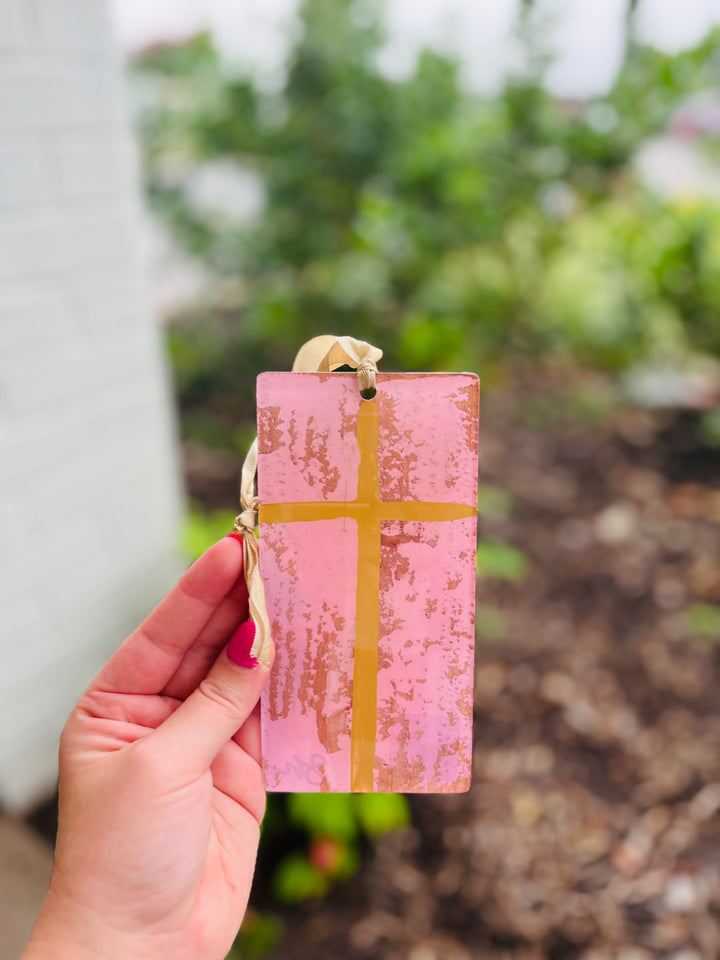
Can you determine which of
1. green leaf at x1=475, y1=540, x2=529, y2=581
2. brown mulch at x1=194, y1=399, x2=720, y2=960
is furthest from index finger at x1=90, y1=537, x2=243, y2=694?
green leaf at x1=475, y1=540, x2=529, y2=581

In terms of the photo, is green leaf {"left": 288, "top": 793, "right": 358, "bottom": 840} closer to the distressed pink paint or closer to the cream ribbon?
the distressed pink paint

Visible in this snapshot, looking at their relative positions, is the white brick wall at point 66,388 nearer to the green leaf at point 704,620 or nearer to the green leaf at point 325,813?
the green leaf at point 325,813

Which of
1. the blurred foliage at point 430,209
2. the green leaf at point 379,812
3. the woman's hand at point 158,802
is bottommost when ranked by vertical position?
the green leaf at point 379,812

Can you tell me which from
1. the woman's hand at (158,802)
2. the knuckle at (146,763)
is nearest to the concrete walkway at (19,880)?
the woman's hand at (158,802)

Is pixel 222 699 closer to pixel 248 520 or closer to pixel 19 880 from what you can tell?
pixel 248 520

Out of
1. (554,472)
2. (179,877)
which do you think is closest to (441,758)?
(179,877)

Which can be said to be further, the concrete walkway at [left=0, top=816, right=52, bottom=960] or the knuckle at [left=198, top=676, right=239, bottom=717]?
the concrete walkway at [left=0, top=816, right=52, bottom=960]
